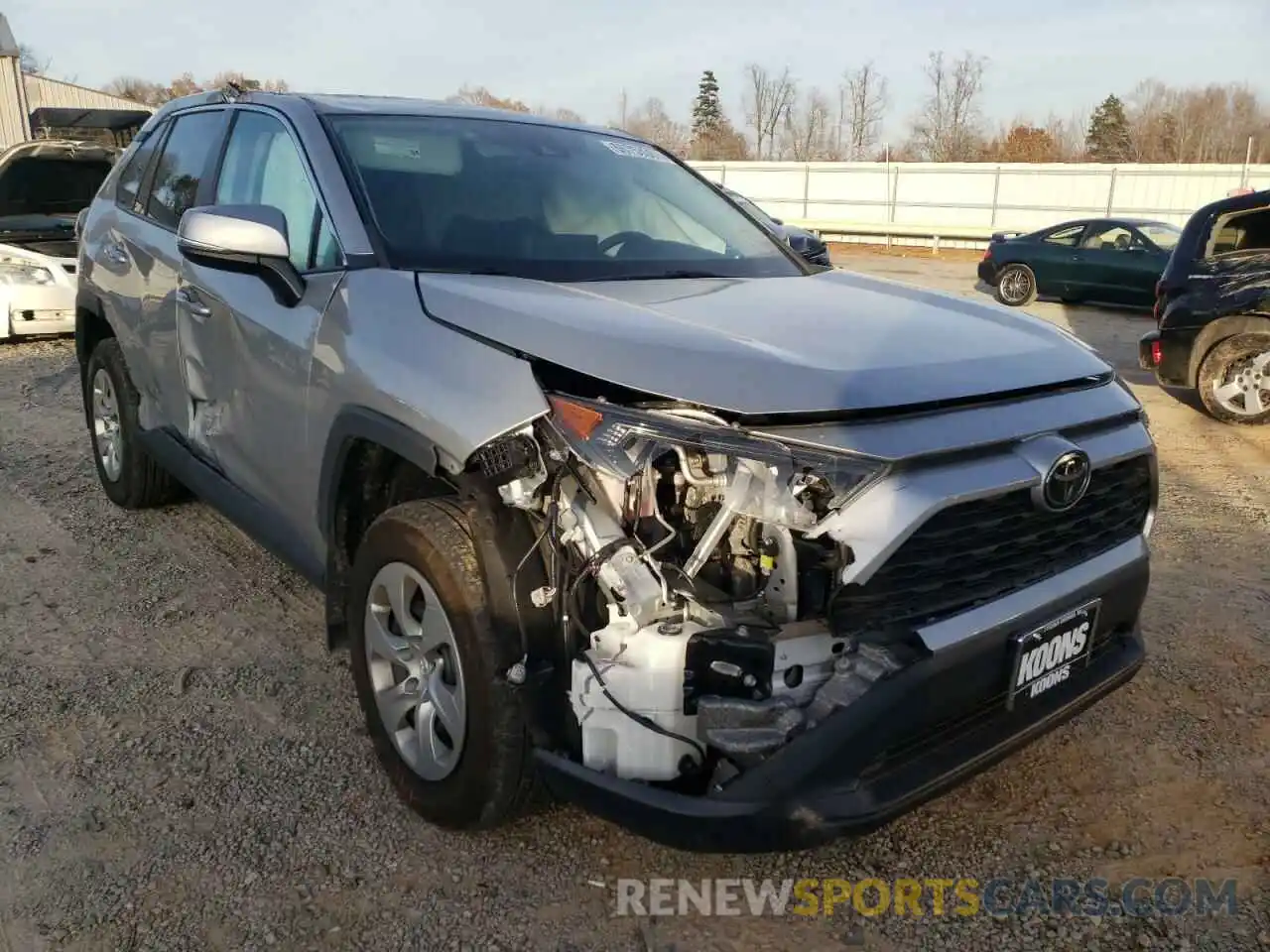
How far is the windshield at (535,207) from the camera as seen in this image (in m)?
2.90

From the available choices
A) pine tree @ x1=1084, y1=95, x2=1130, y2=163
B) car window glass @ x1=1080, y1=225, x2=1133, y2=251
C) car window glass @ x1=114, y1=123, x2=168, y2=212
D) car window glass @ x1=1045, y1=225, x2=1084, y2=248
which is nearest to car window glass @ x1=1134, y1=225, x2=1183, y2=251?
car window glass @ x1=1080, y1=225, x2=1133, y2=251

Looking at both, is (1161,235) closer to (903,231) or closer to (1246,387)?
(1246,387)

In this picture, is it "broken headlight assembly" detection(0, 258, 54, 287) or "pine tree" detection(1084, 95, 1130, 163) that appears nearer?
"broken headlight assembly" detection(0, 258, 54, 287)

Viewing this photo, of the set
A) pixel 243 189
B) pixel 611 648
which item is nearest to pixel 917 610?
pixel 611 648

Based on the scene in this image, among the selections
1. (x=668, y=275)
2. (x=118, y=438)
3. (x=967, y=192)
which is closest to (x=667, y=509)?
(x=668, y=275)

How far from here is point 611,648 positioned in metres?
2.10

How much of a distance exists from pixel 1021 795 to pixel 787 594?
129cm

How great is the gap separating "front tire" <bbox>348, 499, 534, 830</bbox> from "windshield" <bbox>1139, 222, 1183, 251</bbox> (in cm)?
1416

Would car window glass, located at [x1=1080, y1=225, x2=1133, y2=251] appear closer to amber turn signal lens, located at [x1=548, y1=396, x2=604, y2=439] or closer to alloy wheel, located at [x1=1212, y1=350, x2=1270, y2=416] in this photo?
alloy wheel, located at [x1=1212, y1=350, x2=1270, y2=416]

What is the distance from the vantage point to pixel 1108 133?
6412cm

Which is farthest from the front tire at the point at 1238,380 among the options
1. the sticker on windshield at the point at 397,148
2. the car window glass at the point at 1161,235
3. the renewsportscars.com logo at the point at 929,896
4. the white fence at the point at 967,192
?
the white fence at the point at 967,192

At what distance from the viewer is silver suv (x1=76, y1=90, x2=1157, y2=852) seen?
2020 millimetres

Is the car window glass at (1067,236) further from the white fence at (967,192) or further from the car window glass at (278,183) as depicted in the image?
the car window glass at (278,183)

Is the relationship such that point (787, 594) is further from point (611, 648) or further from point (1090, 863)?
point (1090, 863)
